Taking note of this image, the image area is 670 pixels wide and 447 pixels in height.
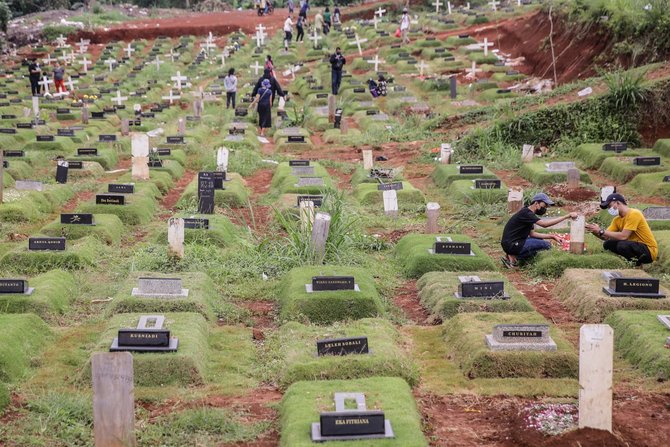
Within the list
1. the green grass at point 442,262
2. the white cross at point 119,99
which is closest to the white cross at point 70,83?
the white cross at point 119,99

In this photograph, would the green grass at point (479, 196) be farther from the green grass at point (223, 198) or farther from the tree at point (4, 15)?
the tree at point (4, 15)

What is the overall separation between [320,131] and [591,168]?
9481mm

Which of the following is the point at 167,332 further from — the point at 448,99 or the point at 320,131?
the point at 448,99

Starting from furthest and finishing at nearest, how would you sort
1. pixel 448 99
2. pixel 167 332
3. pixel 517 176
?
pixel 448 99 → pixel 517 176 → pixel 167 332

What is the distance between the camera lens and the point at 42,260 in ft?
45.2

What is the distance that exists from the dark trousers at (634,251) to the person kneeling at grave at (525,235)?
2.45 feet

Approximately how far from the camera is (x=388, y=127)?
1076 inches

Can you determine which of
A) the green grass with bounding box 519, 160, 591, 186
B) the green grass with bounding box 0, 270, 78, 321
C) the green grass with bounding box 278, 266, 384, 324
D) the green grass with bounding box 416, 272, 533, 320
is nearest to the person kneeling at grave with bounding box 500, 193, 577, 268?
the green grass with bounding box 416, 272, 533, 320

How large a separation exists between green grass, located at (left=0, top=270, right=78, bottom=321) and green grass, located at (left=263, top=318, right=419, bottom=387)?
2708mm

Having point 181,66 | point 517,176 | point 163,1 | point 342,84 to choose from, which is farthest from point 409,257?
point 163,1

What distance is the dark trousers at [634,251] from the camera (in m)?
13.7

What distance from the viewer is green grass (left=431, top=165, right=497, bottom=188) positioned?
1998cm

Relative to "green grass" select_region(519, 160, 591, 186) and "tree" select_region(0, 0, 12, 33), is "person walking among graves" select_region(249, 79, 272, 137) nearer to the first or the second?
"green grass" select_region(519, 160, 591, 186)

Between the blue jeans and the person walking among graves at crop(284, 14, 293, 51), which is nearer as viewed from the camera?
the blue jeans
